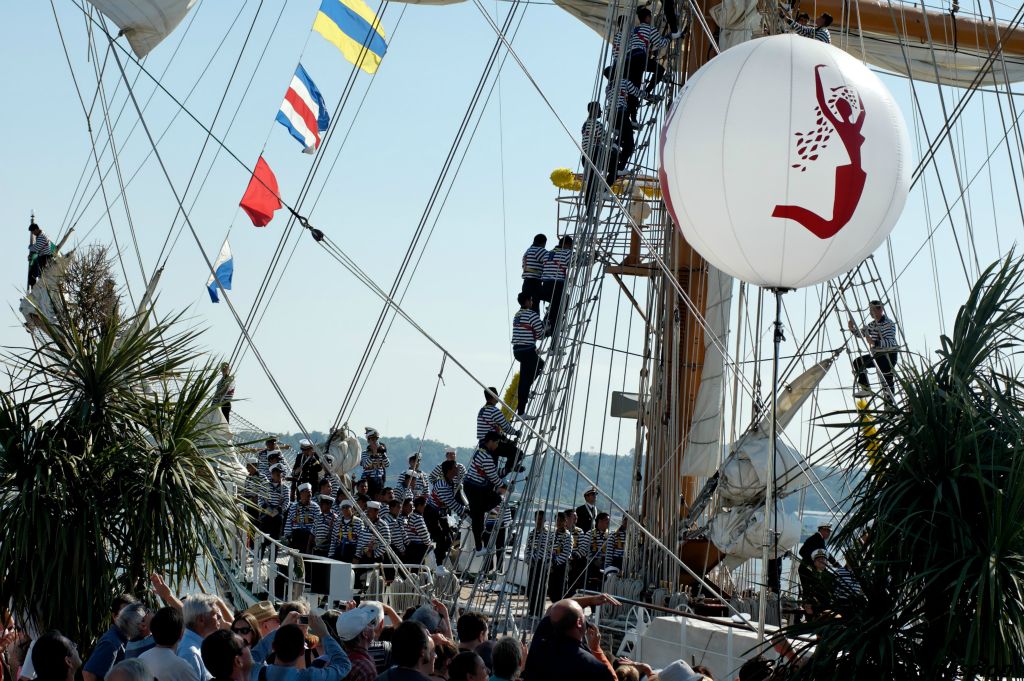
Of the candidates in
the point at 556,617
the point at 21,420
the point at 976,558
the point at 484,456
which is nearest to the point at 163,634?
the point at 556,617

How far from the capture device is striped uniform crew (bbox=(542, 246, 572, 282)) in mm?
14312

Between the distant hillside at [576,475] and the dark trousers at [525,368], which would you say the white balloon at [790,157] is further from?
the dark trousers at [525,368]

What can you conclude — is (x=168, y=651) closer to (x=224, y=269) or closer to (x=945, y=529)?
(x=945, y=529)

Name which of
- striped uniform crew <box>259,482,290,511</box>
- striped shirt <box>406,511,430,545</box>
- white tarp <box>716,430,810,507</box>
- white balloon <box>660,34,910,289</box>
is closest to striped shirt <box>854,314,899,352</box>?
white tarp <box>716,430,810,507</box>

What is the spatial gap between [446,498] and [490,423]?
1.84 m

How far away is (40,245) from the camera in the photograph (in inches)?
617

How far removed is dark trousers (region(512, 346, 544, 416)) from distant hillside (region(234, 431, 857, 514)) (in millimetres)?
817

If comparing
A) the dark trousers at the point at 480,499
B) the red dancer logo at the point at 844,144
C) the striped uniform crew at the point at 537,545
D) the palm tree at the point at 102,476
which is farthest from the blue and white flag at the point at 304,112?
the red dancer logo at the point at 844,144

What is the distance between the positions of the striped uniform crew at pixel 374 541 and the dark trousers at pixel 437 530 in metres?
0.98

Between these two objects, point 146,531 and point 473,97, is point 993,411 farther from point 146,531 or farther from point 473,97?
point 473,97

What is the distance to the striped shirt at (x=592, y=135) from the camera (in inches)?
538

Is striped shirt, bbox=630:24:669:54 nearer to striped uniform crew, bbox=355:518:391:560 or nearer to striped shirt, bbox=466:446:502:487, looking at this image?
striped shirt, bbox=466:446:502:487

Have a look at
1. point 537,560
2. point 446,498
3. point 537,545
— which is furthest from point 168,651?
point 446,498

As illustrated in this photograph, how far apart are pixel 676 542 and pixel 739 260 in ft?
22.5
